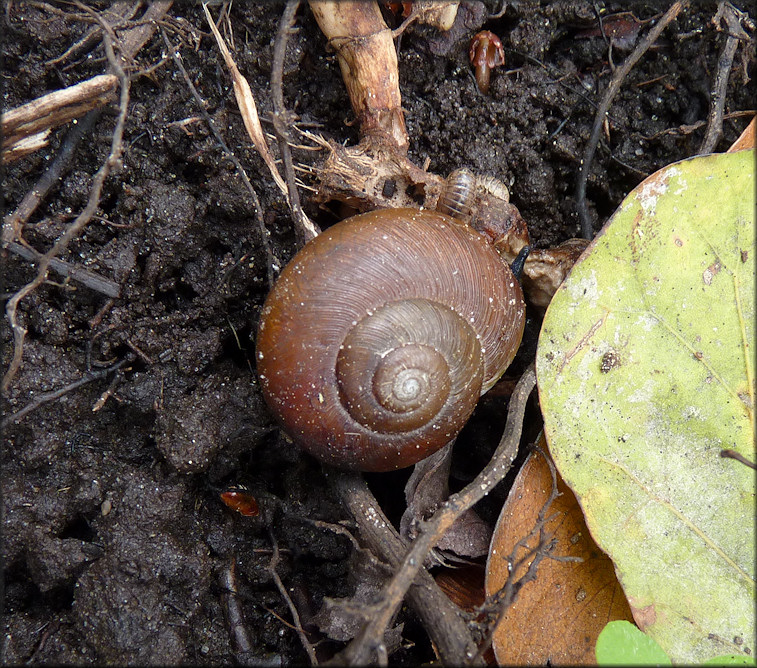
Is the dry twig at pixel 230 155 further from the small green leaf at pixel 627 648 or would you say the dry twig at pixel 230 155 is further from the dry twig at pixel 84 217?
the small green leaf at pixel 627 648

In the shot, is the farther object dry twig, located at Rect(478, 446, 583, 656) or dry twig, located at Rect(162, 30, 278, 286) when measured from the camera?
dry twig, located at Rect(162, 30, 278, 286)

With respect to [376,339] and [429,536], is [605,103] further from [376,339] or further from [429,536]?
[429,536]

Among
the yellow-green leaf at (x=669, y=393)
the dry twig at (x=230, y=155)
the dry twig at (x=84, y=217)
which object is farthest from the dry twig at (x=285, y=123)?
the yellow-green leaf at (x=669, y=393)

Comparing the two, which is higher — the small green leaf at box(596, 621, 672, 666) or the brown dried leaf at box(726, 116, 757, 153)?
the brown dried leaf at box(726, 116, 757, 153)

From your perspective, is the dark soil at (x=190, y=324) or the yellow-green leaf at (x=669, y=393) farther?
the dark soil at (x=190, y=324)

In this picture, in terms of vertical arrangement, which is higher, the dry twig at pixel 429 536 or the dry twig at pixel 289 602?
the dry twig at pixel 429 536

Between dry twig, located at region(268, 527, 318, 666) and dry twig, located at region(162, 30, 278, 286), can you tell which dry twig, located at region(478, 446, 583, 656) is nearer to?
dry twig, located at region(268, 527, 318, 666)

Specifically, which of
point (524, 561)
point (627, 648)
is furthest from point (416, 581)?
point (627, 648)

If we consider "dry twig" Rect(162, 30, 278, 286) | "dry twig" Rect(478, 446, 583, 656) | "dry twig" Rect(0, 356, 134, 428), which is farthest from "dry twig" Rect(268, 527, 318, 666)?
"dry twig" Rect(162, 30, 278, 286)
